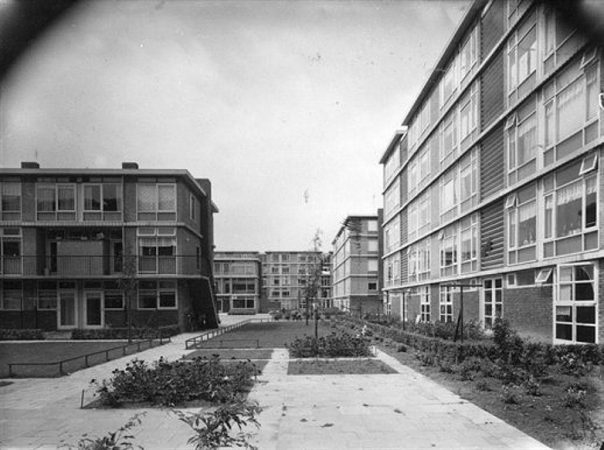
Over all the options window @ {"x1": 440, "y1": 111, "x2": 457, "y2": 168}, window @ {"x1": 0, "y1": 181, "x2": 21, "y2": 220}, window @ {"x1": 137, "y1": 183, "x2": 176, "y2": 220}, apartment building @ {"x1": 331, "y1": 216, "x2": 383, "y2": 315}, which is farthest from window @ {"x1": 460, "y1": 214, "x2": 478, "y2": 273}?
apartment building @ {"x1": 331, "y1": 216, "x2": 383, "y2": 315}

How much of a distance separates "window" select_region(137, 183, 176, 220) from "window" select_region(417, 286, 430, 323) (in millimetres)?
17253

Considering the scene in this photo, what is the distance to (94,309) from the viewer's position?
2870cm

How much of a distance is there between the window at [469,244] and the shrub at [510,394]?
1250 centimetres

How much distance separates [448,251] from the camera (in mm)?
26078

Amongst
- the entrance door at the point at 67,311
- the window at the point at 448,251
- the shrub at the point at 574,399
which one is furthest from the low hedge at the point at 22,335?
the shrub at the point at 574,399

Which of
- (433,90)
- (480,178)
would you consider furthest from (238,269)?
(480,178)

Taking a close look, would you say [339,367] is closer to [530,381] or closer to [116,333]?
[530,381]

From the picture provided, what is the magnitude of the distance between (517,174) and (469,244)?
20.0ft

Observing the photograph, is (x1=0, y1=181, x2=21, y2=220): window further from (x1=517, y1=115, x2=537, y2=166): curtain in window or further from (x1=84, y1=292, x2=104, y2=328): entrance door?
(x1=517, y1=115, x2=537, y2=166): curtain in window

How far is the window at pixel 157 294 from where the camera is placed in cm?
2875

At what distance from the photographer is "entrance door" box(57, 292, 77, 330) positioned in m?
28.3

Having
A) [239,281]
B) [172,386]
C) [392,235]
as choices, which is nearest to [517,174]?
[172,386]

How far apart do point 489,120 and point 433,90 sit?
9632 mm

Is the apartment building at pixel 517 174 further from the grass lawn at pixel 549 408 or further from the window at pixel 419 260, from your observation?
the grass lawn at pixel 549 408
